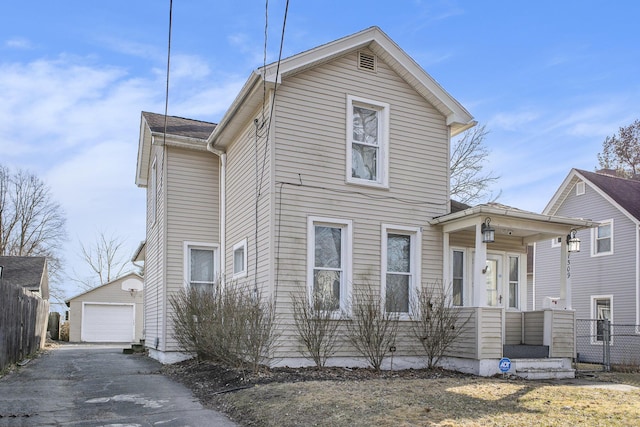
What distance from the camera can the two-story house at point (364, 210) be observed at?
1027 centimetres

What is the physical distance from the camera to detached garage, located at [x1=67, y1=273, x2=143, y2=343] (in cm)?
3008

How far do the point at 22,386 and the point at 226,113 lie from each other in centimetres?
616

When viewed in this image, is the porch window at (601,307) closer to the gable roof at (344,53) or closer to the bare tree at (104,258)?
the gable roof at (344,53)

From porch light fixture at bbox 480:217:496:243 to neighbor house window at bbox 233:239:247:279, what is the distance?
14.9 ft

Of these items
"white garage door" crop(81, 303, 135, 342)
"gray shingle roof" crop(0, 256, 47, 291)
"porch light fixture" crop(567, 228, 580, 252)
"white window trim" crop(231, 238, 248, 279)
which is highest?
"porch light fixture" crop(567, 228, 580, 252)

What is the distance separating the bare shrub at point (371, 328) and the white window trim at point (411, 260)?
460mm

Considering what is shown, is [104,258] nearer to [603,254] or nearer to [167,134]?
[167,134]

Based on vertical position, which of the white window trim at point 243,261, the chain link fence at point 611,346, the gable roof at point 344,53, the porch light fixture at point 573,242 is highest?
the gable roof at point 344,53

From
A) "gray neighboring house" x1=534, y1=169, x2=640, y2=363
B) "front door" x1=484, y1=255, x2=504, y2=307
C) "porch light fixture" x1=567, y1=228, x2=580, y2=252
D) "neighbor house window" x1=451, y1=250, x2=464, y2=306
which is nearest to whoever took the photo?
"porch light fixture" x1=567, y1=228, x2=580, y2=252

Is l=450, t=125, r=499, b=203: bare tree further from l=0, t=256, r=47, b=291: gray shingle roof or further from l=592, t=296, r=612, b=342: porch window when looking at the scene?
l=0, t=256, r=47, b=291: gray shingle roof

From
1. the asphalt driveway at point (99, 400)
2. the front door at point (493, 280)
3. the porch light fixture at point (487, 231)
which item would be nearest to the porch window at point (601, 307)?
the front door at point (493, 280)

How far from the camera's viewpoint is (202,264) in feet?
46.4

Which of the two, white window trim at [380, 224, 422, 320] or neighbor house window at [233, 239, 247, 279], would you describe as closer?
white window trim at [380, 224, 422, 320]

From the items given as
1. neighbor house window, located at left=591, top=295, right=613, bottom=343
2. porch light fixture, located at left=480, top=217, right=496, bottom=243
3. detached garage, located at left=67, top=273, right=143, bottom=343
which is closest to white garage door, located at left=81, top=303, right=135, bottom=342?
detached garage, located at left=67, top=273, right=143, bottom=343
